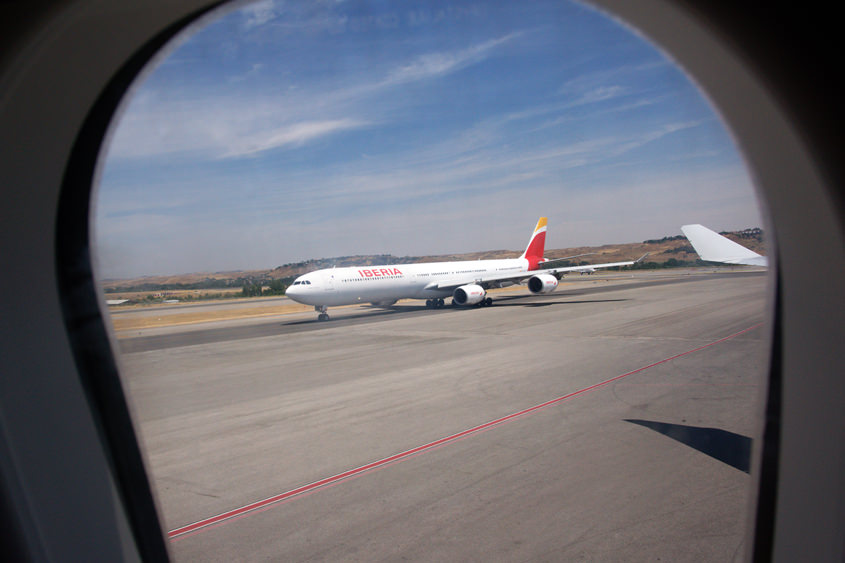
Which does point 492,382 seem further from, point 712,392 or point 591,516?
point 591,516

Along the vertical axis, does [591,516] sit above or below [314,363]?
below

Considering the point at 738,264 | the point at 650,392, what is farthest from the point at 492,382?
the point at 738,264

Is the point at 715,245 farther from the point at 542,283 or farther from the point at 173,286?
the point at 542,283

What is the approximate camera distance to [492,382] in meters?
9.30

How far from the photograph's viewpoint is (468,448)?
5.97 meters

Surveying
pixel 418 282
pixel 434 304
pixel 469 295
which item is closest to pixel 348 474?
pixel 469 295

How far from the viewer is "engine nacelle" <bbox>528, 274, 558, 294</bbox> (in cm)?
2608

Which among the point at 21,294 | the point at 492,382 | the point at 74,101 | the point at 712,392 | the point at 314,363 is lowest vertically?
the point at 712,392

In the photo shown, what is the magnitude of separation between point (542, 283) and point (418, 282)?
19.7ft

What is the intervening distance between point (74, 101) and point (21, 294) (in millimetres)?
901

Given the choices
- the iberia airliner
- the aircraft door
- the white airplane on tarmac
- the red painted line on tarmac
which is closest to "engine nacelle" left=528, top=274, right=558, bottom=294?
the iberia airliner

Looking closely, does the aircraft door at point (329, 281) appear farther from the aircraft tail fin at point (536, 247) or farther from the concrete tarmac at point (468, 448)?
the aircraft tail fin at point (536, 247)

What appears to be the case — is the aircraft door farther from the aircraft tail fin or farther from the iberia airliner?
the aircraft tail fin

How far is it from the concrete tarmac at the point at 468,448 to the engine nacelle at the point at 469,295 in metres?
11.5
